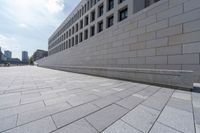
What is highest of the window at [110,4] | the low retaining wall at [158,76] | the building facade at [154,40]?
the window at [110,4]

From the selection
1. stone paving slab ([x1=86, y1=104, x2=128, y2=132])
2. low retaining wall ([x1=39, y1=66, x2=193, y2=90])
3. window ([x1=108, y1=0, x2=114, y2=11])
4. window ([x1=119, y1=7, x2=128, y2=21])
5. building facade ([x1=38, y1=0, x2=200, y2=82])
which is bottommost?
stone paving slab ([x1=86, y1=104, x2=128, y2=132])

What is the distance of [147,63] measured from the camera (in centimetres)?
704

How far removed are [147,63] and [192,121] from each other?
5171 mm

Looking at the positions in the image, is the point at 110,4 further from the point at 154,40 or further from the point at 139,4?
the point at 154,40

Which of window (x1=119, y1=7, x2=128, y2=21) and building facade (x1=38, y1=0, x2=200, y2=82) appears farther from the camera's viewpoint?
window (x1=119, y1=7, x2=128, y2=21)

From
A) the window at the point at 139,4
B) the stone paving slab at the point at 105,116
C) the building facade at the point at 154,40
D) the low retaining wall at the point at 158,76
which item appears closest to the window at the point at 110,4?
the building facade at the point at 154,40

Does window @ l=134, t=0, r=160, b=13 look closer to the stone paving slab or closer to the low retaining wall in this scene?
the low retaining wall

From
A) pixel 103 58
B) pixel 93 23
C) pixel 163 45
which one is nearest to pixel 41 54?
pixel 93 23

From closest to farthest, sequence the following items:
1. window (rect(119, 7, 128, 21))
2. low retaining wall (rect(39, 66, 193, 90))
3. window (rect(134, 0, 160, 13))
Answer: low retaining wall (rect(39, 66, 193, 90)) → window (rect(134, 0, 160, 13)) → window (rect(119, 7, 128, 21))

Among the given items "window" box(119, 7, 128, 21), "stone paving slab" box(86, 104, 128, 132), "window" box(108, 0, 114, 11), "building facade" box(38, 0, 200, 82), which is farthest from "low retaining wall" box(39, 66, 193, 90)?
"window" box(108, 0, 114, 11)

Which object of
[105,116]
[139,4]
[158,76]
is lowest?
[105,116]

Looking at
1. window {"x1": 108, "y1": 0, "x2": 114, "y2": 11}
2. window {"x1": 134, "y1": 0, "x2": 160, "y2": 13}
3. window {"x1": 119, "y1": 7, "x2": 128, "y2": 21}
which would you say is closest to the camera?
window {"x1": 134, "y1": 0, "x2": 160, "y2": 13}

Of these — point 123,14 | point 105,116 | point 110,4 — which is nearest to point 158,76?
point 105,116

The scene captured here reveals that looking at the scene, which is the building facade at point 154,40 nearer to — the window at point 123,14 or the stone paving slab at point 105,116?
the window at point 123,14
